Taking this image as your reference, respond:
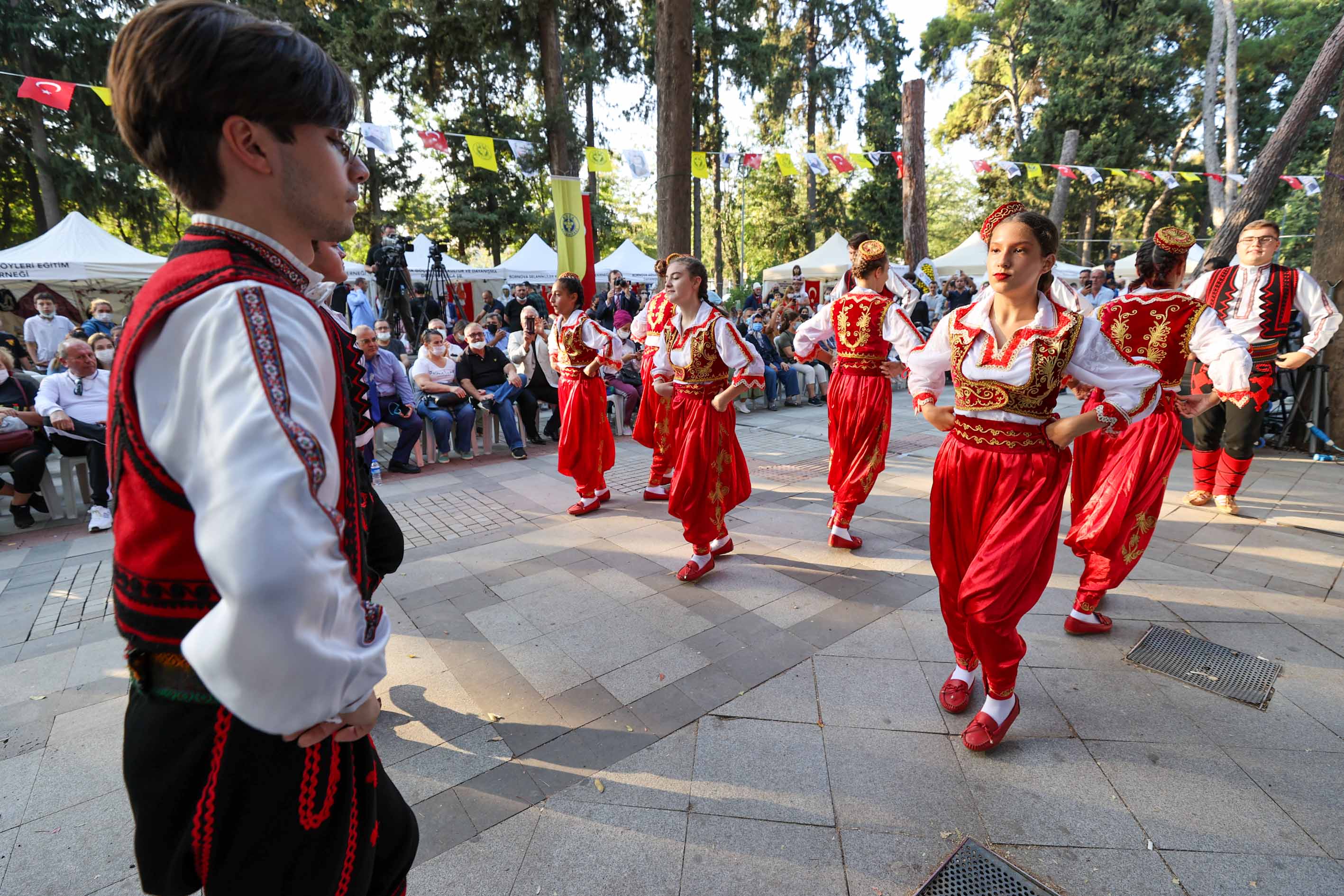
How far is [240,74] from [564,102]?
18.3 meters

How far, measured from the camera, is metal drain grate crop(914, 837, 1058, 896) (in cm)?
200

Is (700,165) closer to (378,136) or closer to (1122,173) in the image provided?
(378,136)

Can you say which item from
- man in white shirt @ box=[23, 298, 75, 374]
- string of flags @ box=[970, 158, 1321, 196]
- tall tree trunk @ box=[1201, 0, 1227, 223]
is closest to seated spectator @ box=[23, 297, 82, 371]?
man in white shirt @ box=[23, 298, 75, 374]

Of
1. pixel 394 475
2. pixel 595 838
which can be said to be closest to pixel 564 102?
pixel 394 475

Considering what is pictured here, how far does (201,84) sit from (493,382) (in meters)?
7.93

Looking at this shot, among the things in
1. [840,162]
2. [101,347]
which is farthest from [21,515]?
[840,162]

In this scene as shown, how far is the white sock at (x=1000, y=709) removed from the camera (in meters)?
2.64

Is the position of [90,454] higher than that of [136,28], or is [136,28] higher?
[136,28]

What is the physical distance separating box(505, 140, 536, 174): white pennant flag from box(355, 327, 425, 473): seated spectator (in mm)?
6539

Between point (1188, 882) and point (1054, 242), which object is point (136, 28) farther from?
point (1188, 882)

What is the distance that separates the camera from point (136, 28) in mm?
926

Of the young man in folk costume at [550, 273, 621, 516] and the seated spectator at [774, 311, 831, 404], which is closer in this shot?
the young man in folk costume at [550, 273, 621, 516]

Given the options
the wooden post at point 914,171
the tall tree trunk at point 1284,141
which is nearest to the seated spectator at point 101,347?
the wooden post at point 914,171

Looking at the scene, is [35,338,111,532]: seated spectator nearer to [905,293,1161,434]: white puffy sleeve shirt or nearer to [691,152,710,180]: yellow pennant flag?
[905,293,1161,434]: white puffy sleeve shirt
